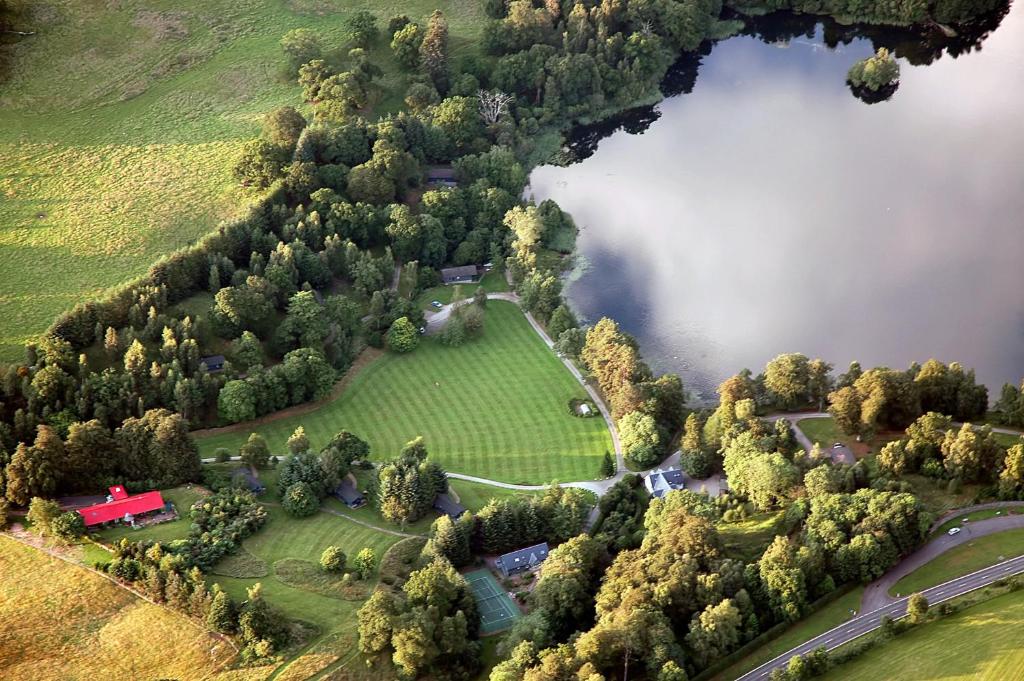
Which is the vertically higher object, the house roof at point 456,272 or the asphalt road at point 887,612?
the house roof at point 456,272

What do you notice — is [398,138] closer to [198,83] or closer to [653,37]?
[198,83]

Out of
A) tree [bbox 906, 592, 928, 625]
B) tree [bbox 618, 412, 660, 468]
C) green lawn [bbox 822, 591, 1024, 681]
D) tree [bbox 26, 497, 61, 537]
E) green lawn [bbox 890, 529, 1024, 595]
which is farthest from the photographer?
tree [bbox 618, 412, 660, 468]

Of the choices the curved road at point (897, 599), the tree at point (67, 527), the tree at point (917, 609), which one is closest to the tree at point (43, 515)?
the tree at point (67, 527)

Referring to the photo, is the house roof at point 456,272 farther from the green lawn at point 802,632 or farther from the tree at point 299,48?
the green lawn at point 802,632

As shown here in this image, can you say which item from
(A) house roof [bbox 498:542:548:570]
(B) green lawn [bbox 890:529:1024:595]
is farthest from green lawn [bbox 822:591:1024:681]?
(A) house roof [bbox 498:542:548:570]

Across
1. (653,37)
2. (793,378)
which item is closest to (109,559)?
(793,378)

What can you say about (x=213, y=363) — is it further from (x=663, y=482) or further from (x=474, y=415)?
(x=663, y=482)

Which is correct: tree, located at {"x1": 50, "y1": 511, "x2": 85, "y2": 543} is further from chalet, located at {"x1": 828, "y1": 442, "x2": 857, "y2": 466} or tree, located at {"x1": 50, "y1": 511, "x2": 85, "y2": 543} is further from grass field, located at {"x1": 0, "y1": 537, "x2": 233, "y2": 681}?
chalet, located at {"x1": 828, "y1": 442, "x2": 857, "y2": 466}
